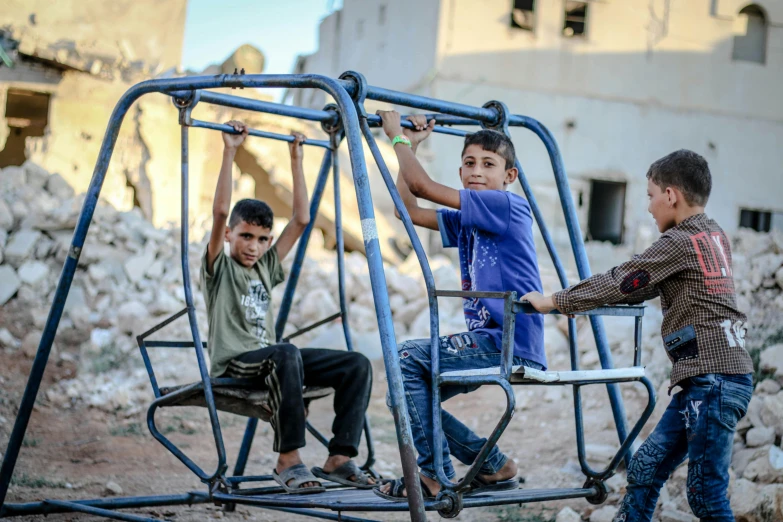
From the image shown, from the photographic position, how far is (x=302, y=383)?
3252 mm

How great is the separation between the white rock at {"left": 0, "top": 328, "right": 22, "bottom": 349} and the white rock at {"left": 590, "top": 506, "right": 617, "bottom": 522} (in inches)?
233

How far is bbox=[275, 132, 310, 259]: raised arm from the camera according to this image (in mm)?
3742

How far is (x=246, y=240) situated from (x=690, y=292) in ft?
6.59

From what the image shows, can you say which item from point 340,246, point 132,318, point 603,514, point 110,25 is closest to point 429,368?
point 340,246

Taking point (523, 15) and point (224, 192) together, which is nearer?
point (224, 192)

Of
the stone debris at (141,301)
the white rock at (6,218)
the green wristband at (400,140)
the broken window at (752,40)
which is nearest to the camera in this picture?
the green wristband at (400,140)

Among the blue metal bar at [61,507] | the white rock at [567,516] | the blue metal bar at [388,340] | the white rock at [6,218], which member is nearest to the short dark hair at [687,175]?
the blue metal bar at [388,340]

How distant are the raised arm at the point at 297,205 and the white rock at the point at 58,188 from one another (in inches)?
275

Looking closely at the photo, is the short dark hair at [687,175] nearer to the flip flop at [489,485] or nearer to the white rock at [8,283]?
the flip flop at [489,485]

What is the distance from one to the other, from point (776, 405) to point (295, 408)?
2.89m

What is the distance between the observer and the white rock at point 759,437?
443cm

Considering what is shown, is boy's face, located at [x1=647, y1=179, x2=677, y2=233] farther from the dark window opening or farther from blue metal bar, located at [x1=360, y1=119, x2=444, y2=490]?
the dark window opening

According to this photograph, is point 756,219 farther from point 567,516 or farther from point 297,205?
point 297,205

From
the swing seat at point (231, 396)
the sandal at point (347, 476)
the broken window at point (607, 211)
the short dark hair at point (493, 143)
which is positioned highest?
the broken window at point (607, 211)
